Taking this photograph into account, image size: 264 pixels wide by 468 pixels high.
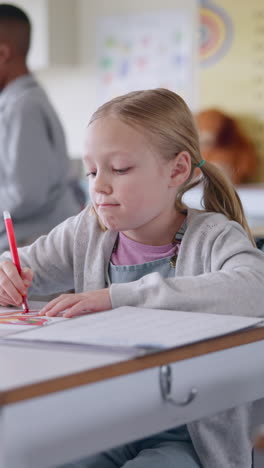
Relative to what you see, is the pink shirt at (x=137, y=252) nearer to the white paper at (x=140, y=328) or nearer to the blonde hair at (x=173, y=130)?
the blonde hair at (x=173, y=130)

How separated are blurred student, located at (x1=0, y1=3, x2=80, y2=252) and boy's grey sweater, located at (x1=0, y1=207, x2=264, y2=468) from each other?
3.23 ft

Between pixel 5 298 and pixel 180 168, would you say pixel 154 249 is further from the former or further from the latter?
pixel 5 298

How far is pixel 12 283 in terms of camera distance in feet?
4.29

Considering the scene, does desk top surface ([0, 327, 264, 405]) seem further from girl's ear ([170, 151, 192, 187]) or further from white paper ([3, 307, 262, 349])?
girl's ear ([170, 151, 192, 187])

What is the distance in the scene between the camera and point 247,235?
1405 millimetres

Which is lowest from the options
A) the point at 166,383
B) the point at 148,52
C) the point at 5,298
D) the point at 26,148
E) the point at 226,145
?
→ the point at 226,145

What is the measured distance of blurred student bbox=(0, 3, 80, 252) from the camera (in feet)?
8.20

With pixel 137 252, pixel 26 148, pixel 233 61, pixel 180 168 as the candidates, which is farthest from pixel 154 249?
pixel 233 61

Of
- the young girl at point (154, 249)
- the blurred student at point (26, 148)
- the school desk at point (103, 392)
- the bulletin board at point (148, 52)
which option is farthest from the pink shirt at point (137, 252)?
the bulletin board at point (148, 52)

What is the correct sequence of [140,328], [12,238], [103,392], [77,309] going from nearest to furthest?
[103,392] → [140,328] → [77,309] → [12,238]

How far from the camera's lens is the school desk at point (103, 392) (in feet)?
2.52

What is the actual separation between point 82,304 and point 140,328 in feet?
0.55

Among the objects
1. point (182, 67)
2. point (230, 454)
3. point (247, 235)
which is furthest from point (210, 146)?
point (230, 454)

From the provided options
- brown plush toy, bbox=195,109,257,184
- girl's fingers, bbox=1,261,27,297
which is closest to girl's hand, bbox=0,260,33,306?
girl's fingers, bbox=1,261,27,297
